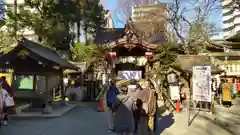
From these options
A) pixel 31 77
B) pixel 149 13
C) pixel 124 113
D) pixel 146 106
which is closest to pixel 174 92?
pixel 31 77

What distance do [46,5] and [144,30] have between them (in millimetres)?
12923

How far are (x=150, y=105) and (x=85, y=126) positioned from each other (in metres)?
3.64

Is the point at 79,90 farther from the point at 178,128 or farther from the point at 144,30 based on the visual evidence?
the point at 144,30

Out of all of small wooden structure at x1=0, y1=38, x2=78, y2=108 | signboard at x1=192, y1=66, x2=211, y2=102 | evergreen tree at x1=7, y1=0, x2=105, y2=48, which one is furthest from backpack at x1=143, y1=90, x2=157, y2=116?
evergreen tree at x1=7, y1=0, x2=105, y2=48

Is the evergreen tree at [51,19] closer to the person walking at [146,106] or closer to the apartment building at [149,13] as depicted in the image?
the apartment building at [149,13]

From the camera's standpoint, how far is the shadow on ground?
31.2 ft

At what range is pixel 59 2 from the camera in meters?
27.4

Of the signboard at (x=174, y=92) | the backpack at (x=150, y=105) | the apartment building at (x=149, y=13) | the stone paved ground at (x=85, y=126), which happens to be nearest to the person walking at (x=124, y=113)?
the backpack at (x=150, y=105)

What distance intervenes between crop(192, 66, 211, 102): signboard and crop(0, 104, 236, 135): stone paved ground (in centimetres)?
110

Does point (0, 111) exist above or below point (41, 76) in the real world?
below

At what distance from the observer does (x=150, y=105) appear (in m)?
7.39

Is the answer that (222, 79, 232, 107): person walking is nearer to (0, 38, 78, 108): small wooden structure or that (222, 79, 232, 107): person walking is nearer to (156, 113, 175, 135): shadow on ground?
(156, 113, 175, 135): shadow on ground

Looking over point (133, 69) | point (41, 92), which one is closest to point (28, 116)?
point (41, 92)

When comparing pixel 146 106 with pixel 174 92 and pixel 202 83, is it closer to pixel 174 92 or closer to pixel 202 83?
pixel 202 83
